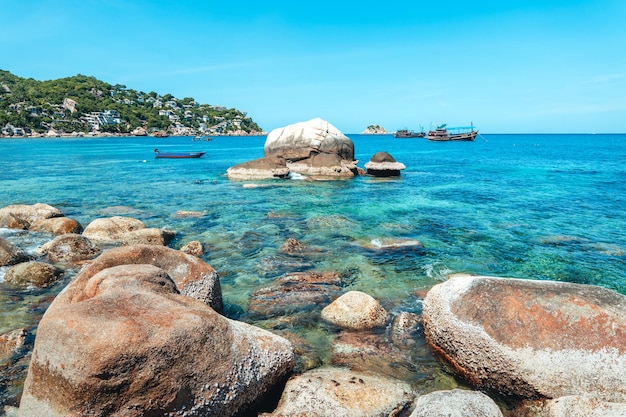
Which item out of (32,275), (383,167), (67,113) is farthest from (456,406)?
(67,113)

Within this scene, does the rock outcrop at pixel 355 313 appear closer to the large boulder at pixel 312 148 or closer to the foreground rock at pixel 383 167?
the large boulder at pixel 312 148

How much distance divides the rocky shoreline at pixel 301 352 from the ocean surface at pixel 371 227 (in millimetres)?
855

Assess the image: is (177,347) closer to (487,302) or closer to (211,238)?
(487,302)

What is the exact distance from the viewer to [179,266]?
28.6 ft

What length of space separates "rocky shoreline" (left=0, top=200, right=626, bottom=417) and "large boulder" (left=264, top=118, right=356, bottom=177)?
31135 millimetres

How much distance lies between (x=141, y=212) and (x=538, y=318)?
20708 millimetres

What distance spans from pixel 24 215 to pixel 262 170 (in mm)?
21695

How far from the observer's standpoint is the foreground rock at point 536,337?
6277mm

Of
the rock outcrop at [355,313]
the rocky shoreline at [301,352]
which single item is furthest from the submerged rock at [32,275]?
the rock outcrop at [355,313]

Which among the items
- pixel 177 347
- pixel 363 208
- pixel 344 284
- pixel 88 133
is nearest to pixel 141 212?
pixel 363 208

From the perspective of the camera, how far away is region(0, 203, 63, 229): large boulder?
58.7ft

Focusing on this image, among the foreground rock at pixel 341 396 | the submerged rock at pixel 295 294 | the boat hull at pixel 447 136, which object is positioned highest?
the boat hull at pixel 447 136

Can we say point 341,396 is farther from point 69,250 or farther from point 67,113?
point 67,113

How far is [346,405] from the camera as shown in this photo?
588cm
